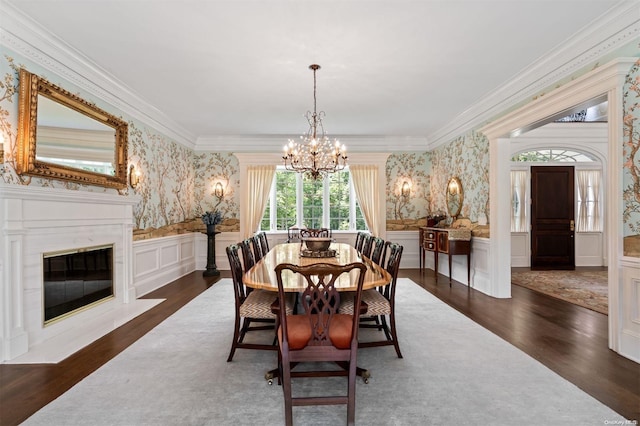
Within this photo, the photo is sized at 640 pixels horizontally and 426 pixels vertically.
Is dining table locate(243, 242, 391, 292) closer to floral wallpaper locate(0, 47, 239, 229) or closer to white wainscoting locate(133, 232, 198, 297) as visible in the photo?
floral wallpaper locate(0, 47, 239, 229)

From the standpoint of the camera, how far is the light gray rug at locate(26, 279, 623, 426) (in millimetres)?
1864

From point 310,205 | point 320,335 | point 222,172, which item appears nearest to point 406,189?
point 310,205

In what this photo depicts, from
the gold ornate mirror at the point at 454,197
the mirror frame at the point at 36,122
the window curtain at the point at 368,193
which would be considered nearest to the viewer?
the mirror frame at the point at 36,122

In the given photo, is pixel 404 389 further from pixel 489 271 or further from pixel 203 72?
pixel 203 72

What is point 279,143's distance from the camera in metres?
6.81

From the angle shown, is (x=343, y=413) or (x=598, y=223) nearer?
(x=343, y=413)

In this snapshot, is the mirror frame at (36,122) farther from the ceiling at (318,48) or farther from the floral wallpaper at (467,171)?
the floral wallpaper at (467,171)

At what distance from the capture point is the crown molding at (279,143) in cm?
679

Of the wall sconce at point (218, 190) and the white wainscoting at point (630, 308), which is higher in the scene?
the wall sconce at point (218, 190)

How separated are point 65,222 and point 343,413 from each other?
3.14 metres

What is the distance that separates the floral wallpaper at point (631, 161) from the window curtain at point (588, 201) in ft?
17.8

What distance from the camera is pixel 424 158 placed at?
Result: 6992 millimetres

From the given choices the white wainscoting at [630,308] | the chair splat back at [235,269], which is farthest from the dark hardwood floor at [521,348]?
the chair splat back at [235,269]

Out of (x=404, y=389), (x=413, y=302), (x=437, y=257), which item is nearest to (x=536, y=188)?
(x=437, y=257)
